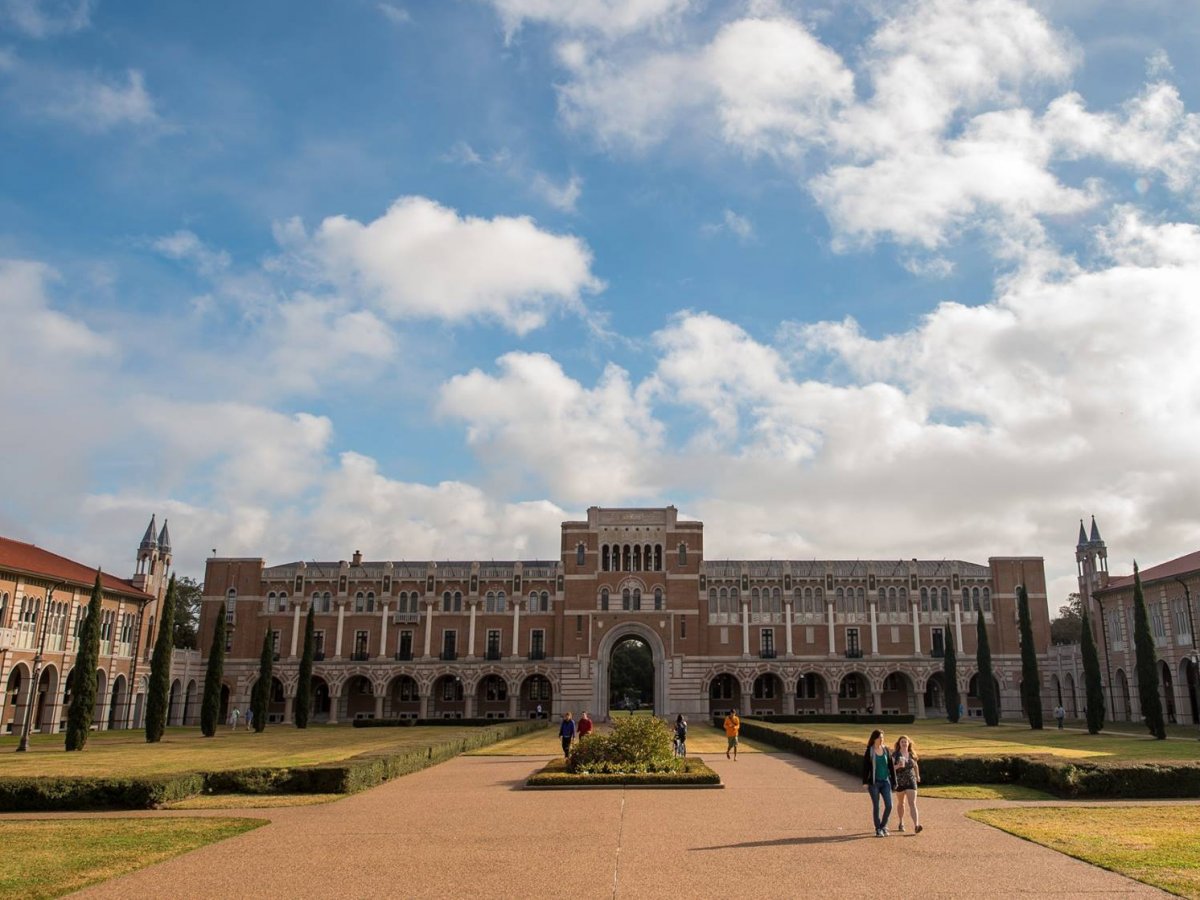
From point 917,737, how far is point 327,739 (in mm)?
26764

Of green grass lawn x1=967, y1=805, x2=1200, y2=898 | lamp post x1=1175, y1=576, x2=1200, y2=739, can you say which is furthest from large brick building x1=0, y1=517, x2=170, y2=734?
lamp post x1=1175, y1=576, x2=1200, y2=739

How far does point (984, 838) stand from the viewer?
1492 cm

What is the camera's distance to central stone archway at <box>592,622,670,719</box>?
65.0 meters

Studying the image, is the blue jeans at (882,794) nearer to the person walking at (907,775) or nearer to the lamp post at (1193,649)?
the person walking at (907,775)

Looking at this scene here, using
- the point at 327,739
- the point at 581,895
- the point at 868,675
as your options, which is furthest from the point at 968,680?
the point at 581,895

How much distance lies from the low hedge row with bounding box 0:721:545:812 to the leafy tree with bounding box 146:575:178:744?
22.9 metres

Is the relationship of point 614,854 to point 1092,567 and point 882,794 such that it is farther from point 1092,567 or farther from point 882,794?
point 1092,567

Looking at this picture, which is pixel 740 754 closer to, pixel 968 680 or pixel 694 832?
pixel 694 832

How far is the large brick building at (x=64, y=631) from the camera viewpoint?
4678 centimetres

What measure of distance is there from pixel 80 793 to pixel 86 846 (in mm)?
5425

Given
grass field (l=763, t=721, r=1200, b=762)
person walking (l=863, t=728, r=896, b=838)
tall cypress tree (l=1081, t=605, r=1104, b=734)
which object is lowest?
grass field (l=763, t=721, r=1200, b=762)

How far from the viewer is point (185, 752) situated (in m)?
35.5

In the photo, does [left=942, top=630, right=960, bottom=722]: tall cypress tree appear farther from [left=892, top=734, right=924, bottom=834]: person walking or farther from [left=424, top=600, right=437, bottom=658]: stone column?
[left=892, top=734, right=924, bottom=834]: person walking

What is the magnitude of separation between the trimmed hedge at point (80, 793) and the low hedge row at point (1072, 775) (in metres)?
16.4
